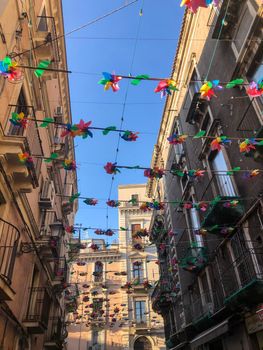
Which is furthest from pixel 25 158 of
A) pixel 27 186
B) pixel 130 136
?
pixel 130 136

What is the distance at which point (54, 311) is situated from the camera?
16531mm

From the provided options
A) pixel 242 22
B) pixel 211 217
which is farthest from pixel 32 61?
pixel 211 217

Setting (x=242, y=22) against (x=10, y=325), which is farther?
(x=242, y=22)

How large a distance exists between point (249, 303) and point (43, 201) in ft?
26.1

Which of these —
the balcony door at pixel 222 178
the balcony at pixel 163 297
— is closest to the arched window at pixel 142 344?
the balcony at pixel 163 297

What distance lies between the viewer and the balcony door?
11.0m

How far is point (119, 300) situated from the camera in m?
31.4

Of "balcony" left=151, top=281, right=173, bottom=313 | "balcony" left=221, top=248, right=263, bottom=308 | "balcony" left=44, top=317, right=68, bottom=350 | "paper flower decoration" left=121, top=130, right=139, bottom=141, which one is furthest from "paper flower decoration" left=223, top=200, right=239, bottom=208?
"balcony" left=151, top=281, right=173, bottom=313

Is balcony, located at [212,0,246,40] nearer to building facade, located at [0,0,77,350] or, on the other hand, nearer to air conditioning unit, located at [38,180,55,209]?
building facade, located at [0,0,77,350]

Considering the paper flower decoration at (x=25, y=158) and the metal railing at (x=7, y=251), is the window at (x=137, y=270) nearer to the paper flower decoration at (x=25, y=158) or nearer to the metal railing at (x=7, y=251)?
the metal railing at (x=7, y=251)

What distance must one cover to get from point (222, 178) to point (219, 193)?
22.1 inches

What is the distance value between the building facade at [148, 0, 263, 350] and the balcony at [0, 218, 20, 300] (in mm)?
4233

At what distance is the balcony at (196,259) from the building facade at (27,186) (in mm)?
5419

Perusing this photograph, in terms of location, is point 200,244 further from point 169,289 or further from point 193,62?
point 193,62
